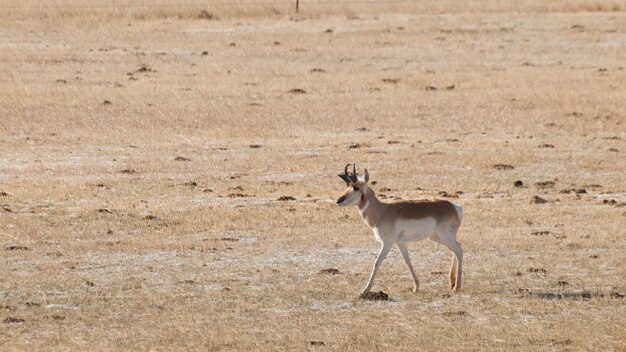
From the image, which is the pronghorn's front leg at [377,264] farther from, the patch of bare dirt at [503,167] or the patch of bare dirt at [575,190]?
the patch of bare dirt at [503,167]

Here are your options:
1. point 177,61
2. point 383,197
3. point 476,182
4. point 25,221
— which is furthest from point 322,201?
point 177,61

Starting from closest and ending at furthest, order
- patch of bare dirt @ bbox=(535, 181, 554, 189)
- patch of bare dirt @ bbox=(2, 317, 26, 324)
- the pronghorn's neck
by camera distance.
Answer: patch of bare dirt @ bbox=(2, 317, 26, 324), the pronghorn's neck, patch of bare dirt @ bbox=(535, 181, 554, 189)

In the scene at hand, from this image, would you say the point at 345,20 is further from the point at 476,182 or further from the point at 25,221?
the point at 25,221

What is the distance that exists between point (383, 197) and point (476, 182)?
230cm

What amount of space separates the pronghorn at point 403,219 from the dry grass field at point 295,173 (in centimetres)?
56

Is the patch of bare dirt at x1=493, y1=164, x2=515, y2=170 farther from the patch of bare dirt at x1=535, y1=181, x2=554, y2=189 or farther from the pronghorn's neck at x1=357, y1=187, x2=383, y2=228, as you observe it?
the pronghorn's neck at x1=357, y1=187, x2=383, y2=228

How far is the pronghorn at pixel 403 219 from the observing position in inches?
537

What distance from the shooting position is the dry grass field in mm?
12711

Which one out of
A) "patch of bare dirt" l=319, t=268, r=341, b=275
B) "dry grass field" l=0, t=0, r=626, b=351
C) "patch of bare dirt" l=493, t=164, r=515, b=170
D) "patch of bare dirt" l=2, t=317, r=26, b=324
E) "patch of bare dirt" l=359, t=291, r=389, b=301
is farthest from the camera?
"patch of bare dirt" l=493, t=164, r=515, b=170

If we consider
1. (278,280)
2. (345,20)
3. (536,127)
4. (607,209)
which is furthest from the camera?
(345,20)

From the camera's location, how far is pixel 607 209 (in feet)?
61.7

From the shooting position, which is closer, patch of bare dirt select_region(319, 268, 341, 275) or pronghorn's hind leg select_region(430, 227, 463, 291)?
pronghorn's hind leg select_region(430, 227, 463, 291)

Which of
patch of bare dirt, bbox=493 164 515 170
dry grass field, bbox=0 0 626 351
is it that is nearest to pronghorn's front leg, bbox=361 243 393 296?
dry grass field, bbox=0 0 626 351

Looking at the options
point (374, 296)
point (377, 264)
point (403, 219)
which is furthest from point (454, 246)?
point (374, 296)
